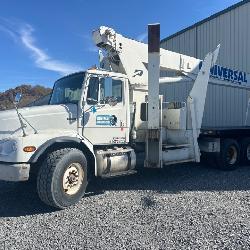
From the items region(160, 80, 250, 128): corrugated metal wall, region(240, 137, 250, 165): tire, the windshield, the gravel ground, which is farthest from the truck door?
region(160, 80, 250, 128): corrugated metal wall

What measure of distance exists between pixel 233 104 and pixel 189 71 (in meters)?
6.73

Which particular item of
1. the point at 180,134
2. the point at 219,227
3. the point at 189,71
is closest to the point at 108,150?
the point at 180,134

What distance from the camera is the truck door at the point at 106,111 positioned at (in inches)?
297

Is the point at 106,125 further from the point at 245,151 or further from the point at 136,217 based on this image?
the point at 245,151

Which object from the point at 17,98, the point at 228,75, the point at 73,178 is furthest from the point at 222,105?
the point at 17,98

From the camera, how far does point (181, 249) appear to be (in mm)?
4691

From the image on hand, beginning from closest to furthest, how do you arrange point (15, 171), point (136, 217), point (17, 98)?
point (136, 217)
point (15, 171)
point (17, 98)

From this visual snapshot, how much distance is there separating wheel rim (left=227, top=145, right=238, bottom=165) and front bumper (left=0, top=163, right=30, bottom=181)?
690cm

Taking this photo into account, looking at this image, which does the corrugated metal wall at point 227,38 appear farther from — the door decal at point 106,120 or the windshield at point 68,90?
the windshield at point 68,90

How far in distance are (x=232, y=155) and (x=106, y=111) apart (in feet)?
17.3

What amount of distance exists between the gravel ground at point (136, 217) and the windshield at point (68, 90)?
209 cm

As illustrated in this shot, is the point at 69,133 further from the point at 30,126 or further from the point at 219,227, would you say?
the point at 219,227

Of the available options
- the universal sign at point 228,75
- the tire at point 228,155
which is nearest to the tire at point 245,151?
the tire at point 228,155

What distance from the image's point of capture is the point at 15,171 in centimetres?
618
